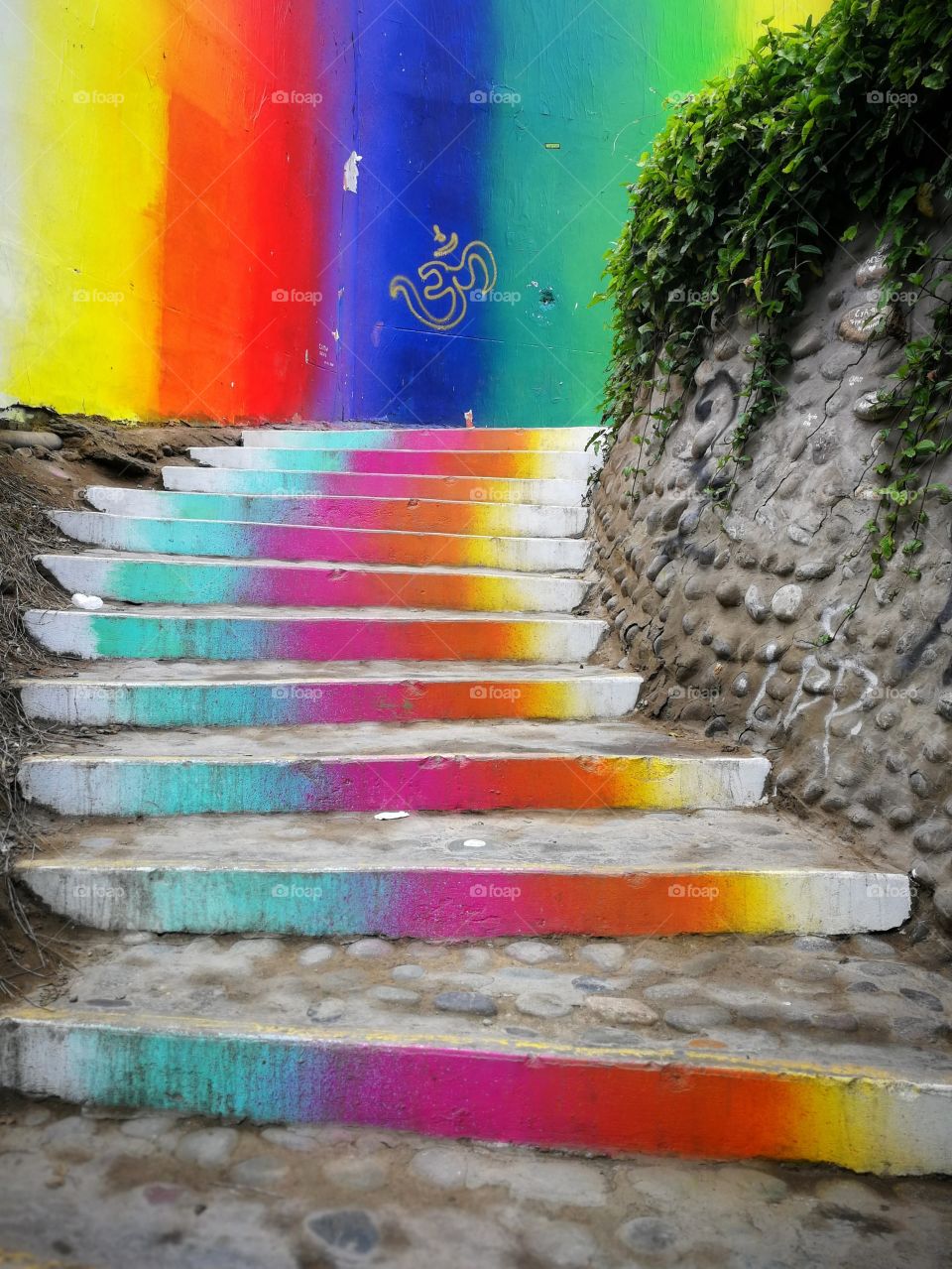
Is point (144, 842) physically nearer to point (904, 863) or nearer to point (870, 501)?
point (904, 863)

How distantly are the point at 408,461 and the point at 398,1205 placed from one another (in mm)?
3689

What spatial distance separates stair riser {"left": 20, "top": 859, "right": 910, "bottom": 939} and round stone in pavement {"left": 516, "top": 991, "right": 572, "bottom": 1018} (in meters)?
0.25

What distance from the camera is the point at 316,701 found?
2.86 meters

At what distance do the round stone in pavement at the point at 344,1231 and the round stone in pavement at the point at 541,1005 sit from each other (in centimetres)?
49

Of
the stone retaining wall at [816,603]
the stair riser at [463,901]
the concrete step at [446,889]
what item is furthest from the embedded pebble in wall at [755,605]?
the stair riser at [463,901]

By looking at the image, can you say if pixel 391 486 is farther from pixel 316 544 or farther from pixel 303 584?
pixel 303 584

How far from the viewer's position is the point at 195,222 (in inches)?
205

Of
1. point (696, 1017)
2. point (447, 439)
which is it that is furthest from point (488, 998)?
point (447, 439)

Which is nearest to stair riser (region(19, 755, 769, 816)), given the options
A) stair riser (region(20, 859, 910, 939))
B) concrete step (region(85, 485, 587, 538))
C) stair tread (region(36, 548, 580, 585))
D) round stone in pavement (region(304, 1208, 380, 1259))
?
stair riser (region(20, 859, 910, 939))

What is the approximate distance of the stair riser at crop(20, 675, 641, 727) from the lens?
2.69 metres

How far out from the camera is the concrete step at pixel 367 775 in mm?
2363

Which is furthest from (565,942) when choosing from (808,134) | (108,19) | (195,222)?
(108,19)

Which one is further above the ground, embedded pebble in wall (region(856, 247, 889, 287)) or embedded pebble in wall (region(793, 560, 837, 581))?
embedded pebble in wall (region(856, 247, 889, 287))

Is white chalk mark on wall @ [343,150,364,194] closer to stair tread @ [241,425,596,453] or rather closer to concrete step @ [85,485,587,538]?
stair tread @ [241,425,596,453]
